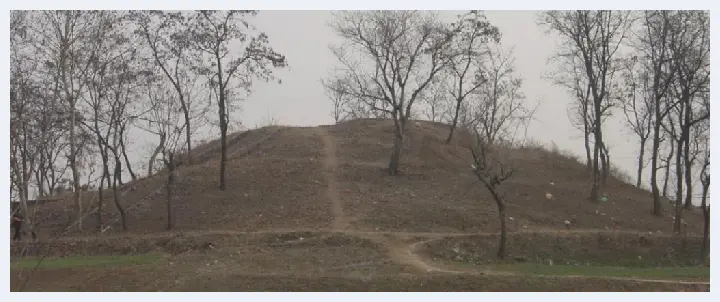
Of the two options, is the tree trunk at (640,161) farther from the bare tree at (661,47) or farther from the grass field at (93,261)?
the grass field at (93,261)

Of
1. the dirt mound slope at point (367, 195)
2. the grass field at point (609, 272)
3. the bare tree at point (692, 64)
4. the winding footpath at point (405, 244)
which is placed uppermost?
the bare tree at point (692, 64)

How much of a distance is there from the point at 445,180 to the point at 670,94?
1099 centimetres

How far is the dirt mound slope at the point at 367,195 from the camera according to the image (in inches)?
1009

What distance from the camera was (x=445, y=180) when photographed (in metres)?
32.6

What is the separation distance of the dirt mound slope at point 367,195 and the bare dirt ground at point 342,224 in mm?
92

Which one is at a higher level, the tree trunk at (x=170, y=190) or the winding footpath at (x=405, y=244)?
the tree trunk at (x=170, y=190)

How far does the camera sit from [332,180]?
31.8 meters

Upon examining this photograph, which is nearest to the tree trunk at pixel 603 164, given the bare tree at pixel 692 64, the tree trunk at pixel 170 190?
the bare tree at pixel 692 64

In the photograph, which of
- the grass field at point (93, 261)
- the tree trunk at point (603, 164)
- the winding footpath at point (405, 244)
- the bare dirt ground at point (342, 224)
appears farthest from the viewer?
the tree trunk at point (603, 164)

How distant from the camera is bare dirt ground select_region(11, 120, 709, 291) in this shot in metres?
16.3

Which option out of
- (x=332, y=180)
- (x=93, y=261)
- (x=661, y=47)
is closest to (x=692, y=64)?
(x=661, y=47)

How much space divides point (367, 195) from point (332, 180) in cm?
316

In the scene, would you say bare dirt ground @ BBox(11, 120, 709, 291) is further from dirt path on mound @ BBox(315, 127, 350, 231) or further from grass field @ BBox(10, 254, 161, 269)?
grass field @ BBox(10, 254, 161, 269)

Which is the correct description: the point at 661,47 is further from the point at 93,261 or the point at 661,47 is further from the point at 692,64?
the point at 93,261
